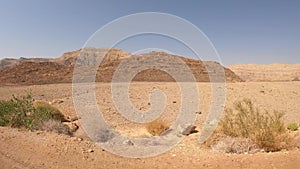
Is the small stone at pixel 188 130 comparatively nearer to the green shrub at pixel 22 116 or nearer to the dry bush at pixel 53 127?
the dry bush at pixel 53 127

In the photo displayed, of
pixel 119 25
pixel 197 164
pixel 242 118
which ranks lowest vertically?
pixel 197 164

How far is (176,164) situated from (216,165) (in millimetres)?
786

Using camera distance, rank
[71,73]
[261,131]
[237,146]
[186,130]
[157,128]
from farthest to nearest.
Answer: [71,73] < [157,128] < [186,130] < [261,131] < [237,146]

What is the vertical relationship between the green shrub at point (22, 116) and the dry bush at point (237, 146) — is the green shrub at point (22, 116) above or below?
above

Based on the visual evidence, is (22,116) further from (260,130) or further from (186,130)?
(260,130)

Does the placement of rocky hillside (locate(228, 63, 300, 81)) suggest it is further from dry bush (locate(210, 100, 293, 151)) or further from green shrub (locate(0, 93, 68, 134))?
green shrub (locate(0, 93, 68, 134))

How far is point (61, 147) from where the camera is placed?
6.80 metres

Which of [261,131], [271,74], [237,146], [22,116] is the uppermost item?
[271,74]

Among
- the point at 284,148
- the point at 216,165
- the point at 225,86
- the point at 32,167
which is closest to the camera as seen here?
the point at 32,167

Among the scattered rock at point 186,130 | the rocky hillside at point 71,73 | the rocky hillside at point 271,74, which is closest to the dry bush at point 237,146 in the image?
the scattered rock at point 186,130

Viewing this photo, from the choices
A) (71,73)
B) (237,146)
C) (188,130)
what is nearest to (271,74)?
(71,73)

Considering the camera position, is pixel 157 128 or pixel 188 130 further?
pixel 157 128

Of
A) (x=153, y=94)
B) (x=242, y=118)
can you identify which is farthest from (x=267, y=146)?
(x=153, y=94)

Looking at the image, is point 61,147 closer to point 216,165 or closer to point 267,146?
point 216,165
